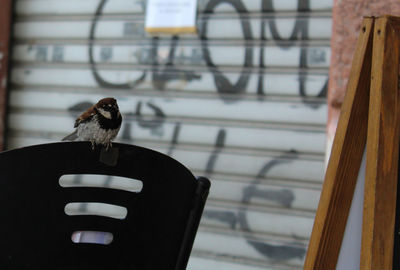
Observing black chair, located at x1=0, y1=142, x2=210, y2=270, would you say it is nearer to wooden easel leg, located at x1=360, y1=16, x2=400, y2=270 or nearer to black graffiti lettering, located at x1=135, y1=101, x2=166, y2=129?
wooden easel leg, located at x1=360, y1=16, x2=400, y2=270

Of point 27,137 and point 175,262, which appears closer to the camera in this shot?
point 175,262

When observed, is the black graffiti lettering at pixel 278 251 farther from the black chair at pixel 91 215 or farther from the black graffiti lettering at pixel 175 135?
the black chair at pixel 91 215

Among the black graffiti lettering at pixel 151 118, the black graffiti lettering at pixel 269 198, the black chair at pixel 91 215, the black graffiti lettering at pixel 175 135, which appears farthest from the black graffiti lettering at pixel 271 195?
the black chair at pixel 91 215

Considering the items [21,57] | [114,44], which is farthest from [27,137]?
[114,44]

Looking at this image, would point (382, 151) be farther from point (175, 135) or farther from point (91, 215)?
point (175, 135)

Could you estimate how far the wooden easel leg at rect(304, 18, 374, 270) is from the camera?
1496 mm

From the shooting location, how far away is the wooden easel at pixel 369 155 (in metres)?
1.37

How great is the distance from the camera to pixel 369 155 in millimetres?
1418

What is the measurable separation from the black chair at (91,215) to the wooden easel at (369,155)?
425 mm

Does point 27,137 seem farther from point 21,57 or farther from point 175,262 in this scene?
point 175,262

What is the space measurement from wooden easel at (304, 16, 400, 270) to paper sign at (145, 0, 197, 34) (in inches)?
89.1

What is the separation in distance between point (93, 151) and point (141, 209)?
19cm

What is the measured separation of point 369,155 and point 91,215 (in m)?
0.78

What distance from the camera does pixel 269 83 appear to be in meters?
3.50
